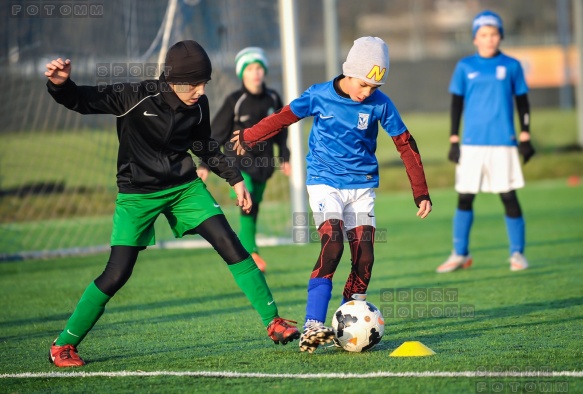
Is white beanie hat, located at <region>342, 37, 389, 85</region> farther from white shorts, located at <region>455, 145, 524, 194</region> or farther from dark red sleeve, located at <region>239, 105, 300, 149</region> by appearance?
white shorts, located at <region>455, 145, 524, 194</region>

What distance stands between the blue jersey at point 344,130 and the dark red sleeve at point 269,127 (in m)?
0.06

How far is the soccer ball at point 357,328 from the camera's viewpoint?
18.4ft

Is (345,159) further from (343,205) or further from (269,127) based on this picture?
(269,127)

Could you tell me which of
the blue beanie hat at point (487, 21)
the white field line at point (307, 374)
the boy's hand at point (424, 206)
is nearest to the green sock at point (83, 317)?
the white field line at point (307, 374)

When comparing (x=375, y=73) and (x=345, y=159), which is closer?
(x=375, y=73)

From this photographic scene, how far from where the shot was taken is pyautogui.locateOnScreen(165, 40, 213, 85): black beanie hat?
18.1 ft

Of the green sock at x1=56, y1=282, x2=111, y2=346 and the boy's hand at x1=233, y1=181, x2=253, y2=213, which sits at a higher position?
the boy's hand at x1=233, y1=181, x2=253, y2=213

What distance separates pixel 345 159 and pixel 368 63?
67 centimetres

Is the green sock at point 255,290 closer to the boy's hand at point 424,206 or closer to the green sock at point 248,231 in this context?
the boy's hand at point 424,206

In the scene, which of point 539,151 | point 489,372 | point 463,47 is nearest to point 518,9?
point 463,47

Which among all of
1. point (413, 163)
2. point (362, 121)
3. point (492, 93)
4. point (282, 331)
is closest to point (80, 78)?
point (492, 93)

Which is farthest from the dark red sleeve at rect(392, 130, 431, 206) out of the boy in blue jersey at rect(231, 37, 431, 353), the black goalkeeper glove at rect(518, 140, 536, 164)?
the black goalkeeper glove at rect(518, 140, 536, 164)

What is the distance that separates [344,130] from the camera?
5.93 meters

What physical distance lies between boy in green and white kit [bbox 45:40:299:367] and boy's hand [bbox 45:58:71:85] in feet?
0.77
